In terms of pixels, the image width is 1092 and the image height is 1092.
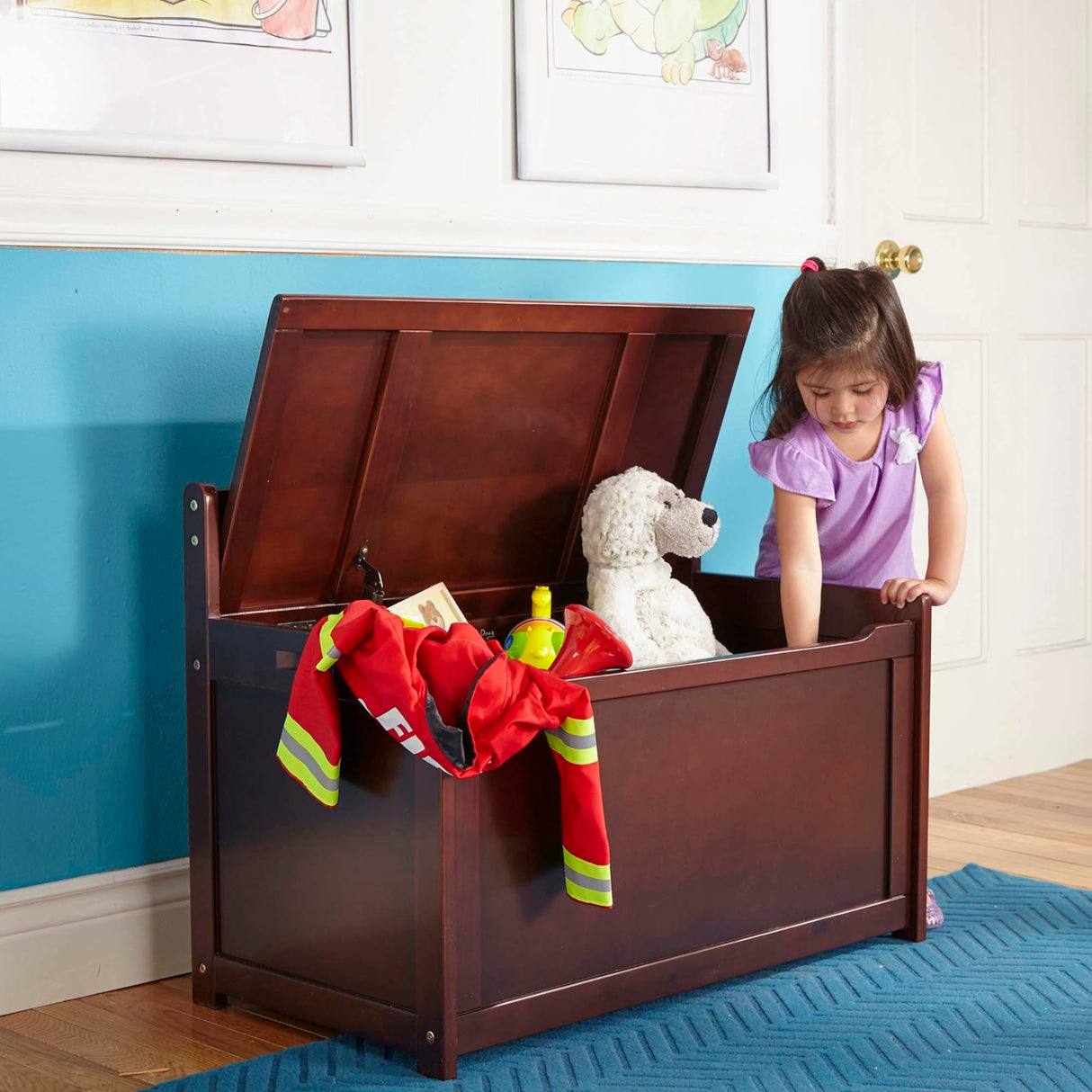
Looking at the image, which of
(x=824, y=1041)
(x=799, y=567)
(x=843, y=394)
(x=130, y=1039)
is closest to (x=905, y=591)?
(x=799, y=567)

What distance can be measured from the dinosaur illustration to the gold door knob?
412 mm

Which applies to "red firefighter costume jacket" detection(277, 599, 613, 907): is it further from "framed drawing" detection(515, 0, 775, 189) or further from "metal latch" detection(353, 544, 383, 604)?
"framed drawing" detection(515, 0, 775, 189)

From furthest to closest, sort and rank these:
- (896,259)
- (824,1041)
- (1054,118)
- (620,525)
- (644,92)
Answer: (1054,118)
(896,259)
(644,92)
(620,525)
(824,1041)

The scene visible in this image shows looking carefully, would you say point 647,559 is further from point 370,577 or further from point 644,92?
point 644,92

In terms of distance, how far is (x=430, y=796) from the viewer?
143cm

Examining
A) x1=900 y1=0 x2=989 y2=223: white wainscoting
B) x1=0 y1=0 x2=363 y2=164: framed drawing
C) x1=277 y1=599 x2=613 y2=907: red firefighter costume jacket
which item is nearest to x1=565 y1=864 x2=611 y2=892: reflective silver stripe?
x1=277 y1=599 x2=613 y2=907: red firefighter costume jacket

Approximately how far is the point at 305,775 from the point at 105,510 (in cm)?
47

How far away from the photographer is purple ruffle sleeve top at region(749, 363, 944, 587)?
77.0 inches

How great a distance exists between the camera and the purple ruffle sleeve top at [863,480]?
6.41 ft

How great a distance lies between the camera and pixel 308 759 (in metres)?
1.49

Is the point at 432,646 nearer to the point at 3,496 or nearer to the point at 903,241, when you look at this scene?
the point at 3,496

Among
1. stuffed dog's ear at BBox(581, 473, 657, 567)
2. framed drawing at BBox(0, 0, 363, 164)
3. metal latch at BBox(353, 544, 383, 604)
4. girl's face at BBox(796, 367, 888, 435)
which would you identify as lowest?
metal latch at BBox(353, 544, 383, 604)

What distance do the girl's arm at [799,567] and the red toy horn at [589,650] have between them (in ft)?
1.16

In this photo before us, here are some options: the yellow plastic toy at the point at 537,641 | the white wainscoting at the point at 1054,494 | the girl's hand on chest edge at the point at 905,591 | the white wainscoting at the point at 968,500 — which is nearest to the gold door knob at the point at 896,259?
the white wainscoting at the point at 968,500
